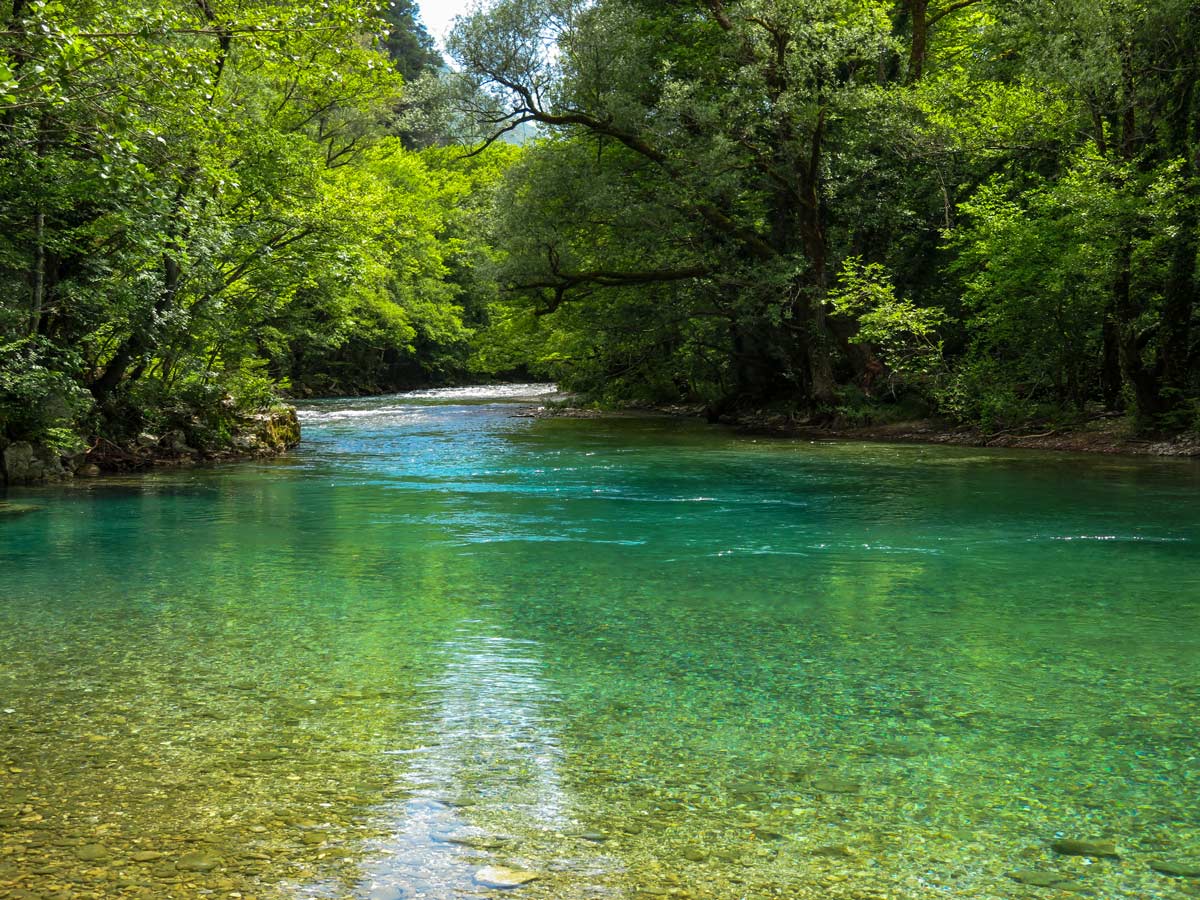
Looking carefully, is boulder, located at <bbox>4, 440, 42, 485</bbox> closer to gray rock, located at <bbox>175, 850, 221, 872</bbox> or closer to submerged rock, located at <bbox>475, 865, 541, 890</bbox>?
gray rock, located at <bbox>175, 850, 221, 872</bbox>

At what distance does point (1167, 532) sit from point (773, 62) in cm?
1596

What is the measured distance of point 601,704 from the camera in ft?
17.9

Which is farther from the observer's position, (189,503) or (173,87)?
(189,503)

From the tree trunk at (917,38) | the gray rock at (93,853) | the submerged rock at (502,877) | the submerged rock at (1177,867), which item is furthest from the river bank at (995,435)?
the gray rock at (93,853)

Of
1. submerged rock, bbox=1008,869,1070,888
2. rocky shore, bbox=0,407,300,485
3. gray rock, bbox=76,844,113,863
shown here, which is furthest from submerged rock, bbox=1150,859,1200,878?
rocky shore, bbox=0,407,300,485

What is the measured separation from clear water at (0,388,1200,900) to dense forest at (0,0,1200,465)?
16.0 feet

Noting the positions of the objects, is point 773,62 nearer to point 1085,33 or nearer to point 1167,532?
point 1085,33

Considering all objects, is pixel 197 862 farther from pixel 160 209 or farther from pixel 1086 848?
pixel 160 209

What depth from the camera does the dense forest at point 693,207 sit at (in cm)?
1504

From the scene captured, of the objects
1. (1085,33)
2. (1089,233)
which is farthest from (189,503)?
(1085,33)

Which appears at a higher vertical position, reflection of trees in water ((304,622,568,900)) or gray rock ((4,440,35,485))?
gray rock ((4,440,35,485))

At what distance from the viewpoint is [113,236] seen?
1636 centimetres

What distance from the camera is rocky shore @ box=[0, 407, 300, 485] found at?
15.8 meters

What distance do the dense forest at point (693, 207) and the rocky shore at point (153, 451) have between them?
26cm
